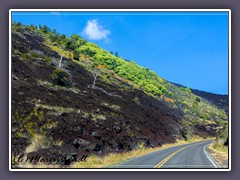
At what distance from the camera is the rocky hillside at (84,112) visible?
21633mm

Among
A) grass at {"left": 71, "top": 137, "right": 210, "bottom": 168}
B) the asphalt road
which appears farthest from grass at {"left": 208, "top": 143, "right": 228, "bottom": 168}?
grass at {"left": 71, "top": 137, "right": 210, "bottom": 168}

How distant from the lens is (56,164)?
18.2 m

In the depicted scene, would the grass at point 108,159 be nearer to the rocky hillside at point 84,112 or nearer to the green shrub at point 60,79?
the rocky hillside at point 84,112

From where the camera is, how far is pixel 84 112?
98.1ft

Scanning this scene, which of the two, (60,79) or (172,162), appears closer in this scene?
(172,162)

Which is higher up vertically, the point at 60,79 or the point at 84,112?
the point at 60,79

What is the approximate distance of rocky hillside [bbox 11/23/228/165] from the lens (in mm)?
21633

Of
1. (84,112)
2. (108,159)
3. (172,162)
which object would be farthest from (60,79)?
(172,162)

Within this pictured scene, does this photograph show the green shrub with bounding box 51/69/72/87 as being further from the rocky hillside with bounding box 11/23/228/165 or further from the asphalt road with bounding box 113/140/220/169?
the asphalt road with bounding box 113/140/220/169

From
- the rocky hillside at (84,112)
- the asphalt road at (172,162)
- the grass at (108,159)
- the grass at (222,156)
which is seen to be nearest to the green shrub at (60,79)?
the rocky hillside at (84,112)

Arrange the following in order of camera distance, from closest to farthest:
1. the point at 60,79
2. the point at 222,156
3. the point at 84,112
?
the point at 222,156 < the point at 84,112 < the point at 60,79

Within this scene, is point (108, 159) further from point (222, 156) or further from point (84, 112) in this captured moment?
point (222, 156)
